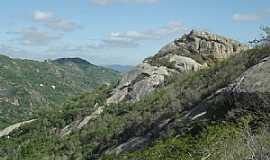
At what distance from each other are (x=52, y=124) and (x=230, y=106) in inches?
1437

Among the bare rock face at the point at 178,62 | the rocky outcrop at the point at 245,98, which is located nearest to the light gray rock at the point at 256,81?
the rocky outcrop at the point at 245,98

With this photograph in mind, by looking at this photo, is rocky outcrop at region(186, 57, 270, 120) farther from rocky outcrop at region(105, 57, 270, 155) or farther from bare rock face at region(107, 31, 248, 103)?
bare rock face at region(107, 31, 248, 103)

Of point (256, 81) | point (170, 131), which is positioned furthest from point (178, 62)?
point (256, 81)

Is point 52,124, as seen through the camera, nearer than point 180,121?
No

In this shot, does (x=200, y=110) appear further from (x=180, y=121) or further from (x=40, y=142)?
(x=40, y=142)

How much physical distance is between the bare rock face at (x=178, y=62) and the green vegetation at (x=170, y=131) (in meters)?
2.93

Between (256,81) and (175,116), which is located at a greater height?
(256,81)

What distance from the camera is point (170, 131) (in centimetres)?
2212

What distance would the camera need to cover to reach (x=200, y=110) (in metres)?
22.2

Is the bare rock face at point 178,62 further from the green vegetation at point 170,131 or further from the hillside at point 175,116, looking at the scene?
the green vegetation at point 170,131

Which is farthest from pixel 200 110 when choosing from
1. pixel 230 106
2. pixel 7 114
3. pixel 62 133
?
pixel 7 114

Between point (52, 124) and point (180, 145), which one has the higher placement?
point (180, 145)

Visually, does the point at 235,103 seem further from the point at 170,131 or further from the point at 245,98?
the point at 170,131

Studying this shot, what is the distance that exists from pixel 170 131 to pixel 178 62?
27620mm
